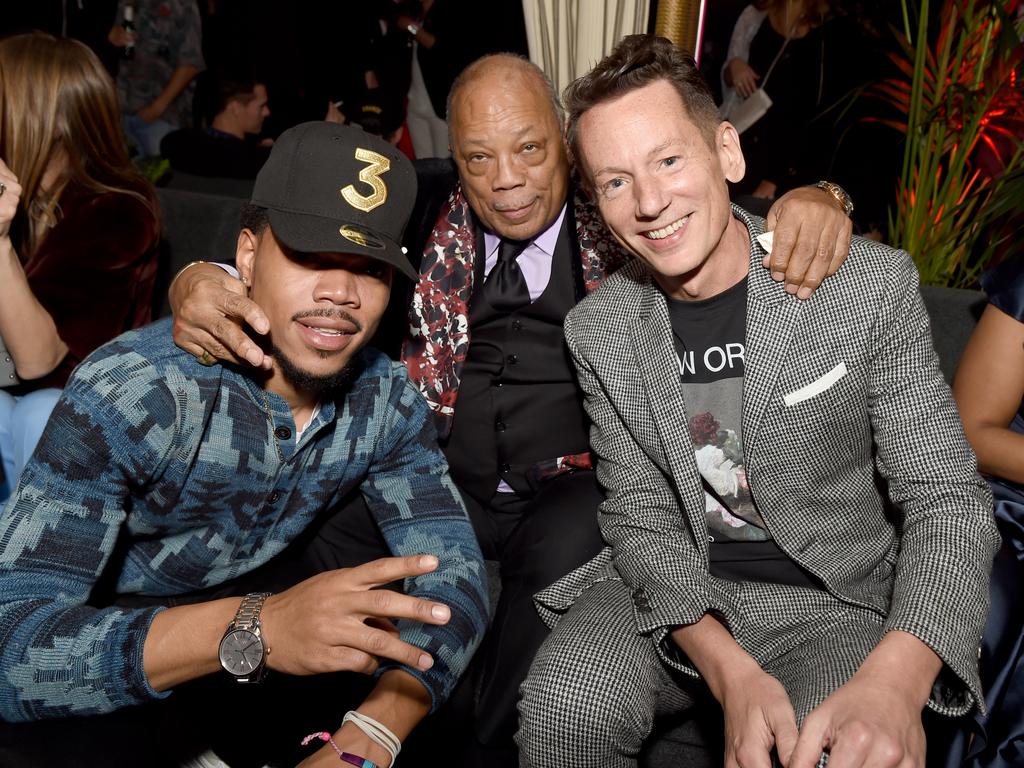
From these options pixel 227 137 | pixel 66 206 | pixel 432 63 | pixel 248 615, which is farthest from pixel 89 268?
pixel 432 63

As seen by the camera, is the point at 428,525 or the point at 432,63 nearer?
the point at 428,525

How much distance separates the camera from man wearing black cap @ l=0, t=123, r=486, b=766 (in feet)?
4.16

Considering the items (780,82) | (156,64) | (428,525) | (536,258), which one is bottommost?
(428,525)

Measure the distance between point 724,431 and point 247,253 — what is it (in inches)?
35.7

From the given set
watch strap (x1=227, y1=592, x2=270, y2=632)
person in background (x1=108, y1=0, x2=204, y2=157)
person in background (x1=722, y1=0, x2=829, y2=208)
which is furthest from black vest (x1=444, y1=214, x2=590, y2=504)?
person in background (x1=108, y1=0, x2=204, y2=157)

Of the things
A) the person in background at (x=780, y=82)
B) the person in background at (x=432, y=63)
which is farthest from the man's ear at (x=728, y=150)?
the person in background at (x=432, y=63)

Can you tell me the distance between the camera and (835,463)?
5.21 ft

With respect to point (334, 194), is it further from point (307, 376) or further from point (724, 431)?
point (724, 431)

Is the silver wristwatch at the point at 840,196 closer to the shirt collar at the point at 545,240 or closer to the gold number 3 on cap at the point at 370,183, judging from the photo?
the shirt collar at the point at 545,240

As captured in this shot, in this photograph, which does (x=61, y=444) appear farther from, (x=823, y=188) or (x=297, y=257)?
(x=823, y=188)

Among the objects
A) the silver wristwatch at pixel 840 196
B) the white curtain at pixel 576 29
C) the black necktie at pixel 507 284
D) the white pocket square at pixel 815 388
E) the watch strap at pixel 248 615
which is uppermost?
the white curtain at pixel 576 29

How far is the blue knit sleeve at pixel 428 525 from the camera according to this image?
5.07 feet

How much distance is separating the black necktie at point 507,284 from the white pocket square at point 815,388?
2.65 ft

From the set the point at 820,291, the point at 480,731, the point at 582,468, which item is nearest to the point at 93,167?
the point at 582,468
